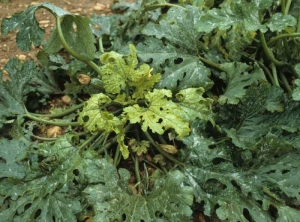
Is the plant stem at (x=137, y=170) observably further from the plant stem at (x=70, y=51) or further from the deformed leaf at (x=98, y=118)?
the plant stem at (x=70, y=51)

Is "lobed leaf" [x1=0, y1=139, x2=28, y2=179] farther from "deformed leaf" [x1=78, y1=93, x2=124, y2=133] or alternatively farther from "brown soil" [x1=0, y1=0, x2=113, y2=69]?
"brown soil" [x1=0, y1=0, x2=113, y2=69]

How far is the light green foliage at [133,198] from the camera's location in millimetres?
1833

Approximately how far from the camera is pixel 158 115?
2031 mm

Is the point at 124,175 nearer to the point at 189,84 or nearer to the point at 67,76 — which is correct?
the point at 189,84

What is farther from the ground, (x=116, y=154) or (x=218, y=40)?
(x=218, y=40)

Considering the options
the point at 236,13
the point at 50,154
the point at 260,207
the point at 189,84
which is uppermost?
the point at 236,13

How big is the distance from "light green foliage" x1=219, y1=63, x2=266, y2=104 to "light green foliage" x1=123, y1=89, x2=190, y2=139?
28cm

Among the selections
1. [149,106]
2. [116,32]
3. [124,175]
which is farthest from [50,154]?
[116,32]

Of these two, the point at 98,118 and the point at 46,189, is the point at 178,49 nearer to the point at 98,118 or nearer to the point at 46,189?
the point at 98,118

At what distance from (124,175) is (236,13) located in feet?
3.10

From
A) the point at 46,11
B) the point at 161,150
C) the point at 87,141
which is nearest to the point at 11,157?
the point at 87,141

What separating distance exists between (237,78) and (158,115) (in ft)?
1.71

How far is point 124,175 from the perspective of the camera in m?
1.98

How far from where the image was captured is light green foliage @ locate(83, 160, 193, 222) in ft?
6.01
